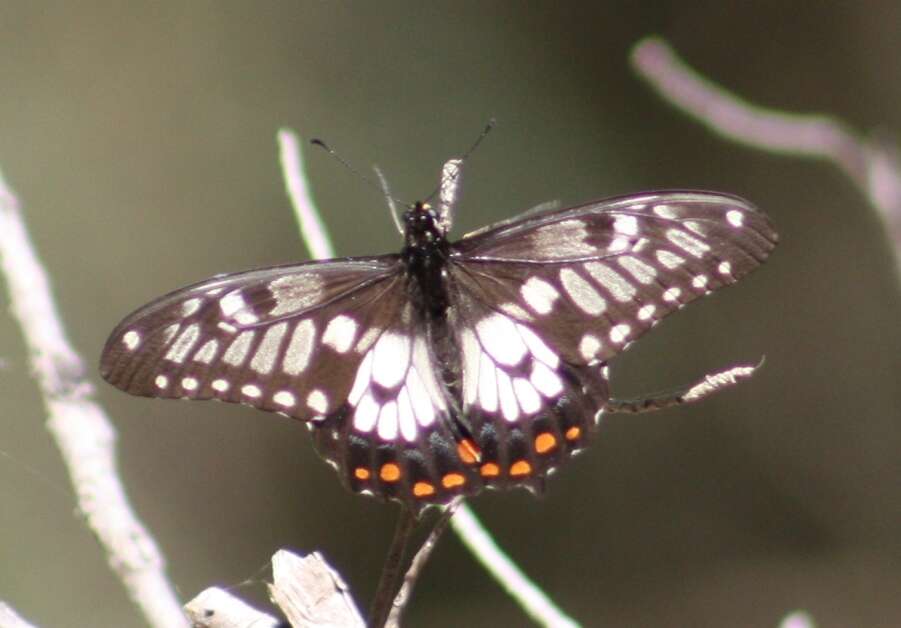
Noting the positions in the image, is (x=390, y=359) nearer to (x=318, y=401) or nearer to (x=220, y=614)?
(x=318, y=401)

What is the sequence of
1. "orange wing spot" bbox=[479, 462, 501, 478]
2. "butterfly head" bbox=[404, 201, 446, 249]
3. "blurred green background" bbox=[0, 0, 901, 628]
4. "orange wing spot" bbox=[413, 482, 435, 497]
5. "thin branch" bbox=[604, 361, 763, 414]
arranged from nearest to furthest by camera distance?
1. "thin branch" bbox=[604, 361, 763, 414]
2. "orange wing spot" bbox=[413, 482, 435, 497]
3. "orange wing spot" bbox=[479, 462, 501, 478]
4. "butterfly head" bbox=[404, 201, 446, 249]
5. "blurred green background" bbox=[0, 0, 901, 628]

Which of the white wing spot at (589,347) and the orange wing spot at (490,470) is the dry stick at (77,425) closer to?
the orange wing spot at (490,470)

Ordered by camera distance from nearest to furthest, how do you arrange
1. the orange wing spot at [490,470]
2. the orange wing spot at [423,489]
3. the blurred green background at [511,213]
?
the orange wing spot at [423,489] → the orange wing spot at [490,470] → the blurred green background at [511,213]

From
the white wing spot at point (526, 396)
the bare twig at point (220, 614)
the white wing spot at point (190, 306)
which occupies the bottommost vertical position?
the bare twig at point (220, 614)

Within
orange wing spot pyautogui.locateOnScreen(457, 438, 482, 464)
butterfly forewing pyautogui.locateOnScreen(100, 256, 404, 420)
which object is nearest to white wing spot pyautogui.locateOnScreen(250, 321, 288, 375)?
butterfly forewing pyautogui.locateOnScreen(100, 256, 404, 420)

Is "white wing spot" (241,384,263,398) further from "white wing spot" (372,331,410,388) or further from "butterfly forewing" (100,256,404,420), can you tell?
"white wing spot" (372,331,410,388)

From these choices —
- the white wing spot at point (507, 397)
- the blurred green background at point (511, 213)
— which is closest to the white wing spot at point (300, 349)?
the white wing spot at point (507, 397)
